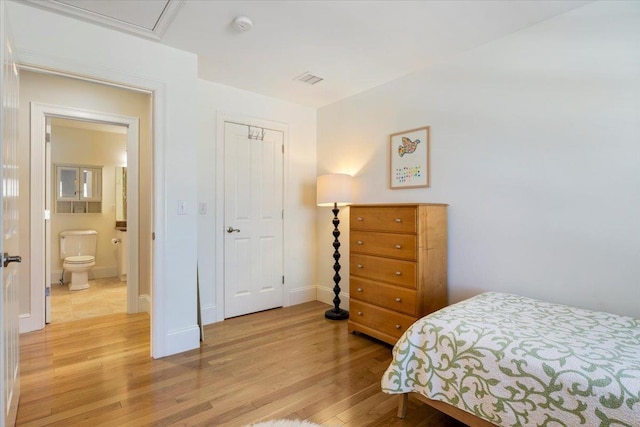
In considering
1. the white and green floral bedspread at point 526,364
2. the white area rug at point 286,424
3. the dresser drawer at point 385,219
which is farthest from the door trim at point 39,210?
the white and green floral bedspread at point 526,364

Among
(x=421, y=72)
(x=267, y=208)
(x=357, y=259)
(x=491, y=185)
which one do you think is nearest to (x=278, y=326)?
(x=357, y=259)

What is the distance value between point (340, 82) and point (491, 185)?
5.92ft

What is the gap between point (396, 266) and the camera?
8.39ft

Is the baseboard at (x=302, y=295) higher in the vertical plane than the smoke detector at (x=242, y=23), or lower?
lower

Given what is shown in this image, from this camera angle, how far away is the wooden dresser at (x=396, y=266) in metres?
2.43

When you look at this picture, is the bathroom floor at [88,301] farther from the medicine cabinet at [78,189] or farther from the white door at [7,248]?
the white door at [7,248]

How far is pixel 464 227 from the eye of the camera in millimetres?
2605

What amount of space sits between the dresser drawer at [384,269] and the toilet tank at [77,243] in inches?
177

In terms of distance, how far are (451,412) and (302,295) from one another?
8.50ft

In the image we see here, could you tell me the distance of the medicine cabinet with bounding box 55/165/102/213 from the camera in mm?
4977

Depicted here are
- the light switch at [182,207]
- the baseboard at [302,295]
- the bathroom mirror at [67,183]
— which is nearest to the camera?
the light switch at [182,207]

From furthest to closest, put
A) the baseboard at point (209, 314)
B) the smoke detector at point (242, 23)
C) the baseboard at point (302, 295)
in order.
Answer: the baseboard at point (302, 295)
the baseboard at point (209, 314)
the smoke detector at point (242, 23)

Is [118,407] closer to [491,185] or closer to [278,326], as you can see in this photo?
[278,326]

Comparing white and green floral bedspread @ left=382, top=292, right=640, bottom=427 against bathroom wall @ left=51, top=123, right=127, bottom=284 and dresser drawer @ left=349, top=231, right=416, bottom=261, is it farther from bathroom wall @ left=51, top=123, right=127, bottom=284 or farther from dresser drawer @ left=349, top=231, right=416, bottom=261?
bathroom wall @ left=51, top=123, right=127, bottom=284
